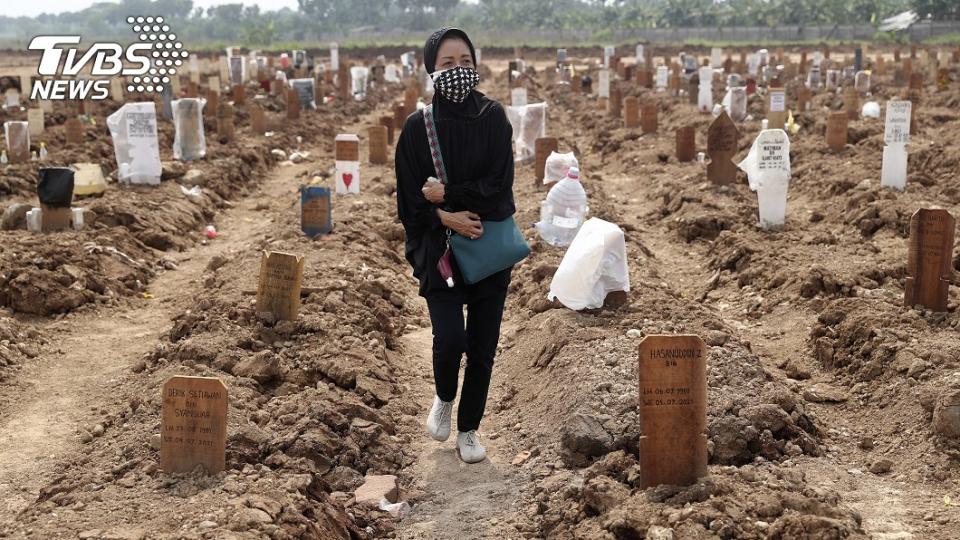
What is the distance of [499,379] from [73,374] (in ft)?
9.59

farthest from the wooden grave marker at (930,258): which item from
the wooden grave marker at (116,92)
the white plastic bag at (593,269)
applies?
the wooden grave marker at (116,92)

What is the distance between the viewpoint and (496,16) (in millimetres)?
95125

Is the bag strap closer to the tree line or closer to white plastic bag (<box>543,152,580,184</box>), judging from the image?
white plastic bag (<box>543,152,580,184</box>)

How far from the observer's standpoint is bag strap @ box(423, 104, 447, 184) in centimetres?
538

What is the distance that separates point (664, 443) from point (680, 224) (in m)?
7.43

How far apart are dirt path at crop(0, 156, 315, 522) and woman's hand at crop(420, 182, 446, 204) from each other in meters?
2.40

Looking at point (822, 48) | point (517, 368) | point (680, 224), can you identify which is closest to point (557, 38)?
point (822, 48)

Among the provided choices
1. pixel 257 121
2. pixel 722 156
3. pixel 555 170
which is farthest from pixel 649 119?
pixel 555 170

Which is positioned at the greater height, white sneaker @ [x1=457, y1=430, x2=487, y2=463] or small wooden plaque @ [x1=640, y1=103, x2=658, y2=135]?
small wooden plaque @ [x1=640, y1=103, x2=658, y2=135]

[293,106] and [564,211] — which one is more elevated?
[293,106]

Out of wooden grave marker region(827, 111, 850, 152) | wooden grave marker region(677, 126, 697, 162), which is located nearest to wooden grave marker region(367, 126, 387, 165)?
wooden grave marker region(677, 126, 697, 162)

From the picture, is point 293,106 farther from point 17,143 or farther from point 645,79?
point 645,79

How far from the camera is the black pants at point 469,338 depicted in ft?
18.0

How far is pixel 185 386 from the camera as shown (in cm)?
498
